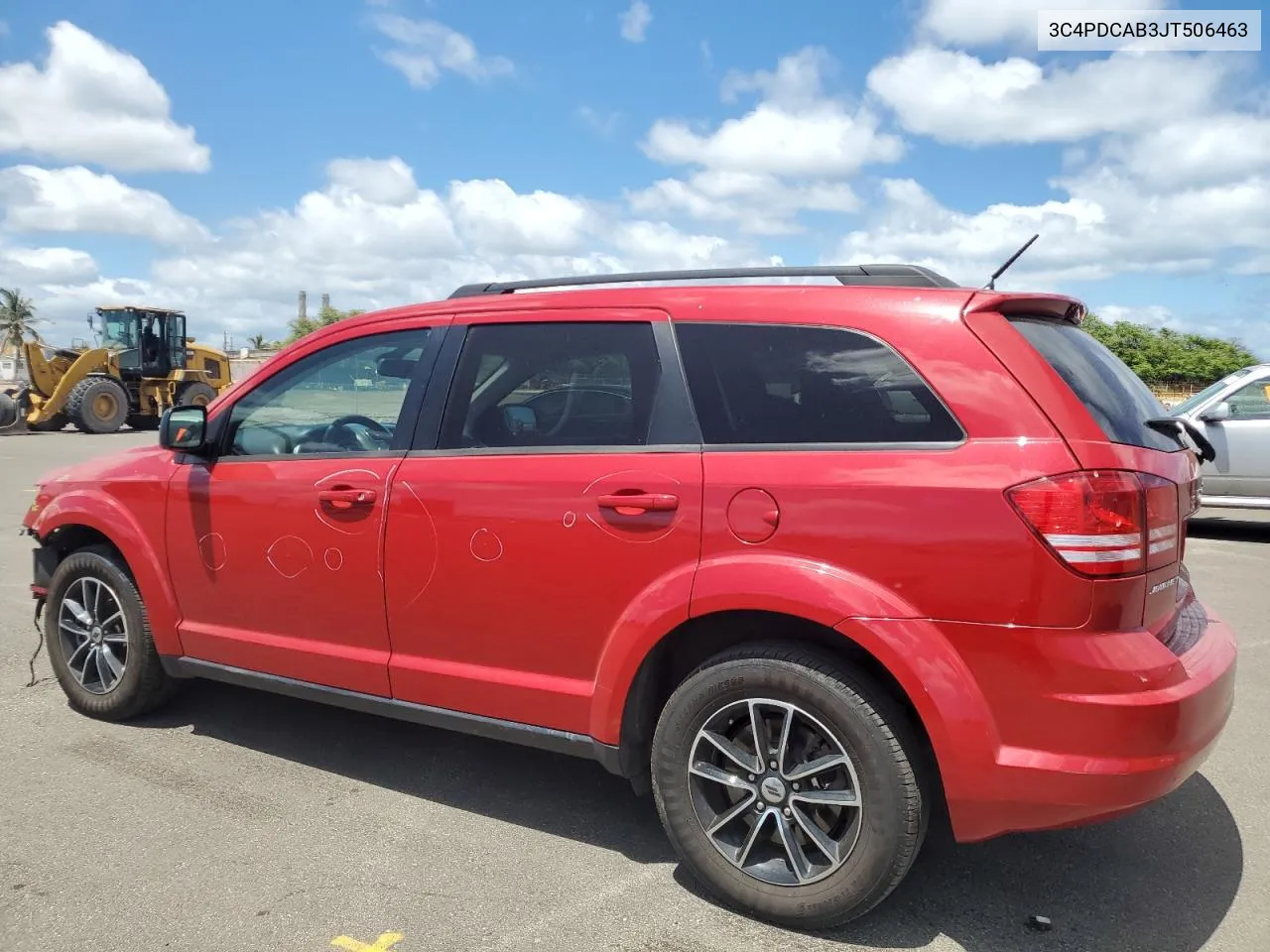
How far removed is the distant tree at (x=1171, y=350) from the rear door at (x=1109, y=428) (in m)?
57.7

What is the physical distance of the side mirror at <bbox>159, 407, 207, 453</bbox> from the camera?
3973 mm

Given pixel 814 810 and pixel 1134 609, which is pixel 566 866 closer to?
pixel 814 810

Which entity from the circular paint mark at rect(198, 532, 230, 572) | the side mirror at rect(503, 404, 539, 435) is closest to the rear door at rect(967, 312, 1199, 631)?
the side mirror at rect(503, 404, 539, 435)

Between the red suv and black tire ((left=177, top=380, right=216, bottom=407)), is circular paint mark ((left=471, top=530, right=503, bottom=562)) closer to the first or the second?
the red suv

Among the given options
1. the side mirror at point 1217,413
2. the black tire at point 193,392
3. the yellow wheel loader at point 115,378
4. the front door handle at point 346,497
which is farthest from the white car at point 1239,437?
the black tire at point 193,392

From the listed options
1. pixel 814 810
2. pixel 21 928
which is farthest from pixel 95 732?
pixel 814 810

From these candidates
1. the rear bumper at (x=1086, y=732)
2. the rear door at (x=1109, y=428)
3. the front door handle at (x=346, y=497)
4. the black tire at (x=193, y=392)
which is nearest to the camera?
the rear bumper at (x=1086, y=732)

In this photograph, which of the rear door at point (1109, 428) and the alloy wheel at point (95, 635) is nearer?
the rear door at point (1109, 428)

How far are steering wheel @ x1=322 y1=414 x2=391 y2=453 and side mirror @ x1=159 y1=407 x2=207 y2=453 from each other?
1.80 ft

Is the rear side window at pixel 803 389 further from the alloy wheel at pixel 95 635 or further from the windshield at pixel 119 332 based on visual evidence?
the windshield at pixel 119 332

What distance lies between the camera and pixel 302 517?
12.0 ft

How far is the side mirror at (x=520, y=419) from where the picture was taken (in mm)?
3346

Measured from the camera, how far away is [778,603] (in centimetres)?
273

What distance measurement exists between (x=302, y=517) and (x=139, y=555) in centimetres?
100
